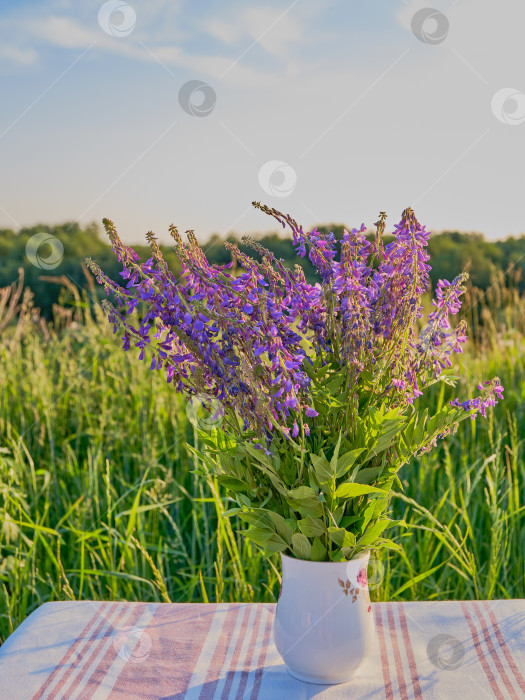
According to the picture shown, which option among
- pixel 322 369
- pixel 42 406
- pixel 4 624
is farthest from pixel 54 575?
pixel 322 369

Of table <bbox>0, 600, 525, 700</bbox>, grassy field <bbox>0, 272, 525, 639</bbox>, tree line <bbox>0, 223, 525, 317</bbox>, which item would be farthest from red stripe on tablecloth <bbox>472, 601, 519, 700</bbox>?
tree line <bbox>0, 223, 525, 317</bbox>

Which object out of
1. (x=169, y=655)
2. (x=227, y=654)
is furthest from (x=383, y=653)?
(x=169, y=655)

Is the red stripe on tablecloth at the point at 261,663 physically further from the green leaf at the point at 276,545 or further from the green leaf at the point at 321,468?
the green leaf at the point at 321,468

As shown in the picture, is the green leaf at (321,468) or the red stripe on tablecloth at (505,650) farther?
the red stripe on tablecloth at (505,650)

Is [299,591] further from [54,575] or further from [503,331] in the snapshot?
[503,331]

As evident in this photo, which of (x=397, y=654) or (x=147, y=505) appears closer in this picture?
(x=397, y=654)

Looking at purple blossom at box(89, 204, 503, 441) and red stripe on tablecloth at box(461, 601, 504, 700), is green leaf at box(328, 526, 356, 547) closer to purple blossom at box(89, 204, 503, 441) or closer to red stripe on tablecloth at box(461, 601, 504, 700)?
purple blossom at box(89, 204, 503, 441)

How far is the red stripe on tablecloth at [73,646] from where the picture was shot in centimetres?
121

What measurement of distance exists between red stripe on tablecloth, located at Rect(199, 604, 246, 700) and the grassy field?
1.53 ft

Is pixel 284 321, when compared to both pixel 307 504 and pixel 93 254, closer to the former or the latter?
pixel 307 504

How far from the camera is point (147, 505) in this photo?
282cm
